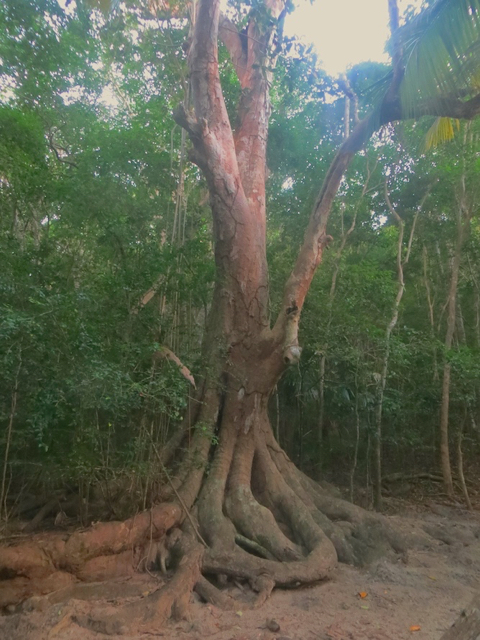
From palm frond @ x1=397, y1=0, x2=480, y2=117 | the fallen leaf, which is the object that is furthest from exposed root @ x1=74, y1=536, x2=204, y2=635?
palm frond @ x1=397, y1=0, x2=480, y2=117

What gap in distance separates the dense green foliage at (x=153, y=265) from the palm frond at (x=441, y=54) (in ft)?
6.71

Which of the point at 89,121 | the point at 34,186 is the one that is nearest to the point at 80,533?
the point at 34,186

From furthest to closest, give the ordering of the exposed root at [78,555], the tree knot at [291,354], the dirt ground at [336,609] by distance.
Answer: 1. the tree knot at [291,354]
2. the exposed root at [78,555]
3. the dirt ground at [336,609]

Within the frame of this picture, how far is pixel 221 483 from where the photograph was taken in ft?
18.7

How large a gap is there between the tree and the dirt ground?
22cm

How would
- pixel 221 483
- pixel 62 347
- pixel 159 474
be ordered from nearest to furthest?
pixel 62 347, pixel 159 474, pixel 221 483

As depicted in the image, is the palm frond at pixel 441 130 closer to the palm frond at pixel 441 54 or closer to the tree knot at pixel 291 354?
the palm frond at pixel 441 54

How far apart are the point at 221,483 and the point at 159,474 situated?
811 millimetres

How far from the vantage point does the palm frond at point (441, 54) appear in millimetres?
5141

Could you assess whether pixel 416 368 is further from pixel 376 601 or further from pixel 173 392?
pixel 173 392

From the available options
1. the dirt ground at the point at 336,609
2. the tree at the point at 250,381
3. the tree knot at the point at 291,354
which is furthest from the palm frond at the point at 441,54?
the dirt ground at the point at 336,609

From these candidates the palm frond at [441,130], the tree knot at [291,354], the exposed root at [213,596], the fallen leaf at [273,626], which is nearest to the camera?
the fallen leaf at [273,626]

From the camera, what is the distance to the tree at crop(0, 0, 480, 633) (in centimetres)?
481

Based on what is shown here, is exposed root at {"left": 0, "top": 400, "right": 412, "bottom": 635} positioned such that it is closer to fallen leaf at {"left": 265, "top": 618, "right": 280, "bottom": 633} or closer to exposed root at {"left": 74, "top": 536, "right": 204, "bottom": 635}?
exposed root at {"left": 74, "top": 536, "right": 204, "bottom": 635}
